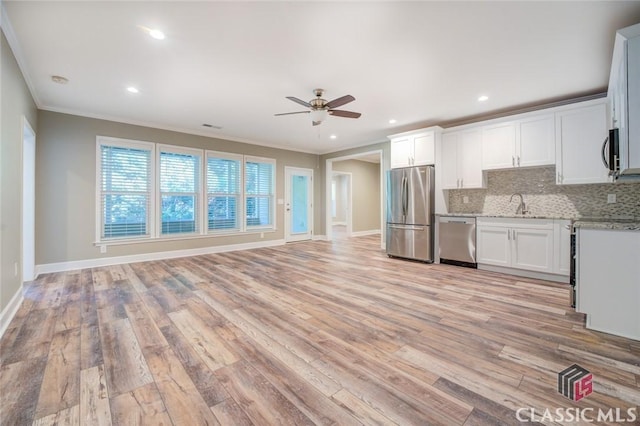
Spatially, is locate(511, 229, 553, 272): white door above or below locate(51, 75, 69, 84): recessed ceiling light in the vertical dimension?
below

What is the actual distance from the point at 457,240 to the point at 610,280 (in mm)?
2349

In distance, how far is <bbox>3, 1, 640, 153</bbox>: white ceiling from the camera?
218 cm

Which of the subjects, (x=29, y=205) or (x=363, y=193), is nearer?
(x=29, y=205)

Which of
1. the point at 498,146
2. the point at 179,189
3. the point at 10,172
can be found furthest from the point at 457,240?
the point at 10,172

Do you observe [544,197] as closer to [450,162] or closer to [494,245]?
[494,245]

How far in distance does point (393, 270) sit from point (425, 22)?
10.8 ft

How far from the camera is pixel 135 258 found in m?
5.07

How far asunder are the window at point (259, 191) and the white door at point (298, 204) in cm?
45

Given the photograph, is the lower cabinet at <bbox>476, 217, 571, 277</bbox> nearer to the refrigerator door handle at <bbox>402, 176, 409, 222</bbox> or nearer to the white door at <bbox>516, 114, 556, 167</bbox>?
the white door at <bbox>516, 114, 556, 167</bbox>

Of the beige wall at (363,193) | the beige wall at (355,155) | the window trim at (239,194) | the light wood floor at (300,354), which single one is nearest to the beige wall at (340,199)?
the beige wall at (363,193)

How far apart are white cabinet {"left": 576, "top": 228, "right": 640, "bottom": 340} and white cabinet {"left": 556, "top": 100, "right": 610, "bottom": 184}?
1.79 metres

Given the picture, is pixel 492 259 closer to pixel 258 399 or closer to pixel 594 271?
pixel 594 271

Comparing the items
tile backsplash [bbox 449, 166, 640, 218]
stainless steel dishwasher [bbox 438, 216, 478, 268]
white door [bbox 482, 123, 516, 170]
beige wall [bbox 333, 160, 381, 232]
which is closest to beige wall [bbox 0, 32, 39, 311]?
stainless steel dishwasher [bbox 438, 216, 478, 268]

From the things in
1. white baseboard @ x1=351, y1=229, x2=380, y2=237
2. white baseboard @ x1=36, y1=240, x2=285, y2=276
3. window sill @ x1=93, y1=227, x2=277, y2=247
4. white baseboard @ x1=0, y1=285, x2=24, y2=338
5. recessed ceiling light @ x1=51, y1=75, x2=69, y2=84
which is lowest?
white baseboard @ x1=0, y1=285, x2=24, y2=338
